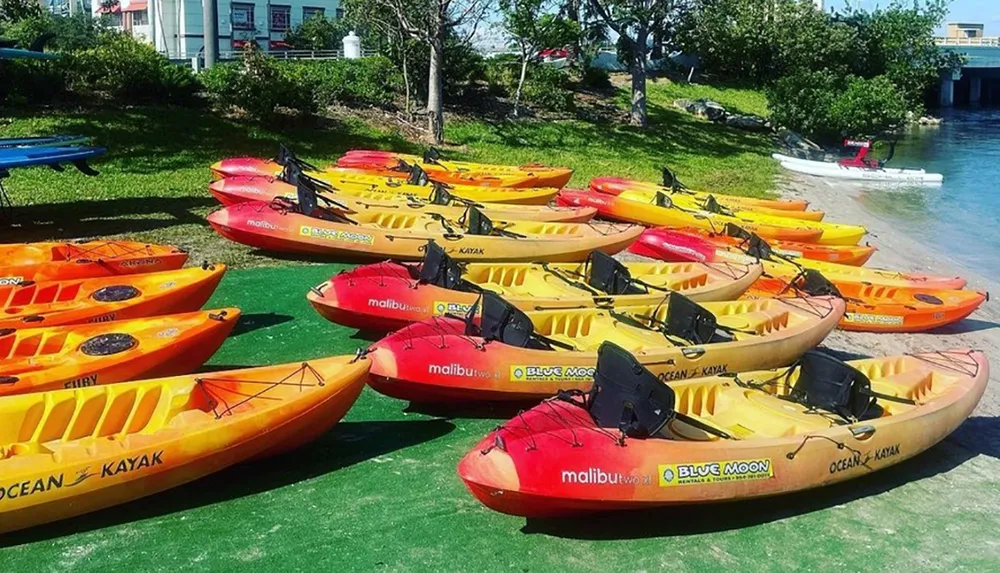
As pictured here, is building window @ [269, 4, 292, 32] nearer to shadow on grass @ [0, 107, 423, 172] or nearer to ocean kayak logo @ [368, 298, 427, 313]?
shadow on grass @ [0, 107, 423, 172]

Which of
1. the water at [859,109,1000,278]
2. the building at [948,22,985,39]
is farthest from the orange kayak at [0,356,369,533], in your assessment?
the building at [948,22,985,39]

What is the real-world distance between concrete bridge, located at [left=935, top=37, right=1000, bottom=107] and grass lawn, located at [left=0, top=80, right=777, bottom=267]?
29706 mm

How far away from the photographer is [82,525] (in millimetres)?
5641

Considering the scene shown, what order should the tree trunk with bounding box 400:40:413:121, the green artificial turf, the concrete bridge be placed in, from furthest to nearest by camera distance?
the concrete bridge, the tree trunk with bounding box 400:40:413:121, the green artificial turf

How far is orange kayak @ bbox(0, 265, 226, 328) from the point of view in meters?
7.90

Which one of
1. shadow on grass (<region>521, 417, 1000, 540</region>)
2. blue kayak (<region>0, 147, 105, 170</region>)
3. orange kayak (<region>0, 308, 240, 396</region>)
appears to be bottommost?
shadow on grass (<region>521, 417, 1000, 540</region>)

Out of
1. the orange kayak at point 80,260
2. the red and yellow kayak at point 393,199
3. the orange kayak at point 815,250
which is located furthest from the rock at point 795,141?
the orange kayak at point 80,260

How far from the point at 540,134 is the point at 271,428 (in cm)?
1954

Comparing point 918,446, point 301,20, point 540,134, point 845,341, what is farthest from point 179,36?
point 918,446

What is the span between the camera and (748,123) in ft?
104

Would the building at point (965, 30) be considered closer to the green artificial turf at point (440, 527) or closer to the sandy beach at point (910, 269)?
the sandy beach at point (910, 269)

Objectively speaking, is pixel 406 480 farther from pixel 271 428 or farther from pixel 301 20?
pixel 301 20

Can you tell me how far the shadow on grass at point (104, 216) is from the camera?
42.1ft

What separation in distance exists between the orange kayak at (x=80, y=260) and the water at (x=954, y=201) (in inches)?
540
